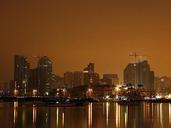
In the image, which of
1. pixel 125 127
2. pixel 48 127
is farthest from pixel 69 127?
pixel 125 127

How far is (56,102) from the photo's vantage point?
124 meters

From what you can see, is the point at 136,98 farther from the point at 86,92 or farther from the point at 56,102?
the point at 56,102

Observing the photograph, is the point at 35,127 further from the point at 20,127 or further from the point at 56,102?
the point at 56,102

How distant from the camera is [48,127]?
45.8 meters

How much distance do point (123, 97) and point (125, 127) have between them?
14971 centimetres

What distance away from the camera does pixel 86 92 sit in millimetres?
196500

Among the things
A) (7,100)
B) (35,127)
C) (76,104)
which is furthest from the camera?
(7,100)

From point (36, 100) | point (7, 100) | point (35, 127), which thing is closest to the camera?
point (35, 127)

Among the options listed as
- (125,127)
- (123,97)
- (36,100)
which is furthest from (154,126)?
(123,97)

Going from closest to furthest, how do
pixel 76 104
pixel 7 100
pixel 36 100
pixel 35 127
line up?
pixel 35 127 < pixel 76 104 < pixel 36 100 < pixel 7 100

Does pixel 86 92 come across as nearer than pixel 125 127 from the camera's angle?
No

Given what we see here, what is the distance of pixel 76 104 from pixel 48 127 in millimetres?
76386

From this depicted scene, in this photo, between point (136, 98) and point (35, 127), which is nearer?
point (35, 127)

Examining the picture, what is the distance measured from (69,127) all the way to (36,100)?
136 meters
